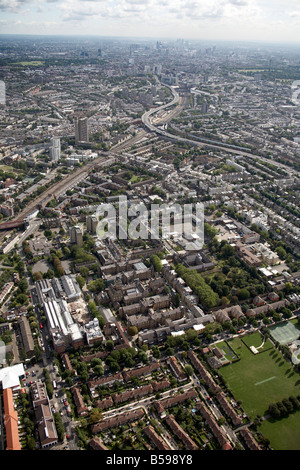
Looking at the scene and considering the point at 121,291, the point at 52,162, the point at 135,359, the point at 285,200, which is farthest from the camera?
the point at 52,162

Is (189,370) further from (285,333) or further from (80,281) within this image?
Answer: (80,281)

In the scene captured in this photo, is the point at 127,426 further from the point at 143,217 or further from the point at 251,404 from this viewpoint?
the point at 143,217

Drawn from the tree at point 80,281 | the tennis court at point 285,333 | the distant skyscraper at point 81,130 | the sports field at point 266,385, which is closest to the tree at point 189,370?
the sports field at point 266,385

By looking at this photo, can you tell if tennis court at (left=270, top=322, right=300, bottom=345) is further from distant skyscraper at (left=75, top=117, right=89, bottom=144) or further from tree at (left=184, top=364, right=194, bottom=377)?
distant skyscraper at (left=75, top=117, right=89, bottom=144)

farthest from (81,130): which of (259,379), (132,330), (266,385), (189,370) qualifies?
(266,385)
